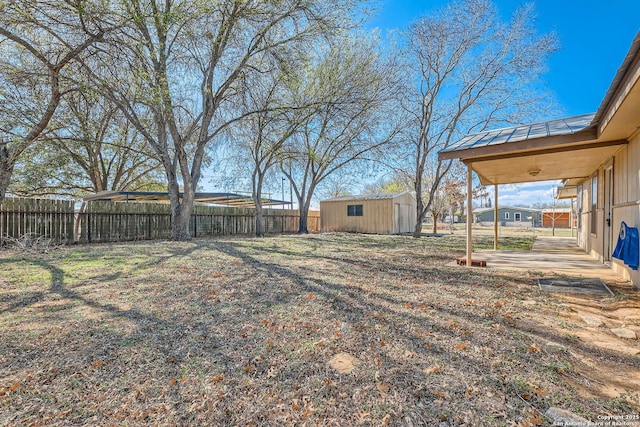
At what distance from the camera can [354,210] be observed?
17.7m

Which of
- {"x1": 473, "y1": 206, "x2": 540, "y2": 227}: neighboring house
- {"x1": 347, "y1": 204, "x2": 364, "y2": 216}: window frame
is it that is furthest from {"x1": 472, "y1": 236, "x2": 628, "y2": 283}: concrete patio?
{"x1": 473, "y1": 206, "x2": 540, "y2": 227}: neighboring house

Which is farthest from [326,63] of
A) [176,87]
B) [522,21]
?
[522,21]

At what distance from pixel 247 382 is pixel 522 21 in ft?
46.6

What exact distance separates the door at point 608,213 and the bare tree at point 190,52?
7.04m

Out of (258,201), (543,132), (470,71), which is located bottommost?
(258,201)

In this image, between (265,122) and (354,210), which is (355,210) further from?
(265,122)

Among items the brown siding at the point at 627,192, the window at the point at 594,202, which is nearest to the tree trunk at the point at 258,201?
the window at the point at 594,202

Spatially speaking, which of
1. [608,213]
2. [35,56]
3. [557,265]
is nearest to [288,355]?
[557,265]

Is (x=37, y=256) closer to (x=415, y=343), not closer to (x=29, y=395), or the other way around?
(x=29, y=395)

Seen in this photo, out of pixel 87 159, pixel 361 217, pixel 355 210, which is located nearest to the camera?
pixel 87 159

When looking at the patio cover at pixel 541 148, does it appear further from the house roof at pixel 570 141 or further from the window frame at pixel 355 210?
the window frame at pixel 355 210

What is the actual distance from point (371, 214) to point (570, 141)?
12.8 m

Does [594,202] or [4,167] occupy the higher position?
[4,167]

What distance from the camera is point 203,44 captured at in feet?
27.0
